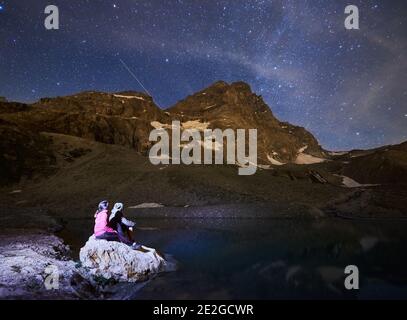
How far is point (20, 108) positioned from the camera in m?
153

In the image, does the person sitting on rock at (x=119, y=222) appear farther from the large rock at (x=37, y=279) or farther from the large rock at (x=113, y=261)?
the large rock at (x=37, y=279)

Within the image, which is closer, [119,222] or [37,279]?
[37,279]

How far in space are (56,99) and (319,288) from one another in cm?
19239

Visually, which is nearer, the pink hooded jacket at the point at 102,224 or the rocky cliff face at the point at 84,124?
the pink hooded jacket at the point at 102,224

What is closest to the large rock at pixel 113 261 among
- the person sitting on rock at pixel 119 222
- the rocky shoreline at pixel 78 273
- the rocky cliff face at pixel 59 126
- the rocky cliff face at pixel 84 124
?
the rocky shoreline at pixel 78 273

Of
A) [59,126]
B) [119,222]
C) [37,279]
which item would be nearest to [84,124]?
[59,126]

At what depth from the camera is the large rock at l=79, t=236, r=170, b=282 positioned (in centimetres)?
1872

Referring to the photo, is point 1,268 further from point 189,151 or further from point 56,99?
point 56,99

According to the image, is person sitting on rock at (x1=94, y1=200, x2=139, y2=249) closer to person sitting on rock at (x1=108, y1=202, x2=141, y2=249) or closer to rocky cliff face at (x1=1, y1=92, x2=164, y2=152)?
person sitting on rock at (x1=108, y1=202, x2=141, y2=249)

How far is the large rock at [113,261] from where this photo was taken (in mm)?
18719

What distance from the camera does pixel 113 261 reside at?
19219mm

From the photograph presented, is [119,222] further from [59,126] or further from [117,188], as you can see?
[59,126]

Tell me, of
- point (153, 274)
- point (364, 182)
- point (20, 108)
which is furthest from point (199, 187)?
point (20, 108)

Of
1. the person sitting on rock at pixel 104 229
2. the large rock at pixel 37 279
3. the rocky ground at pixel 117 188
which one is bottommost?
the large rock at pixel 37 279
